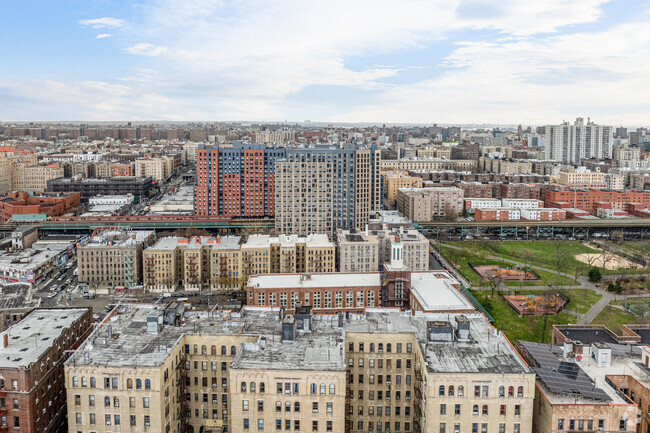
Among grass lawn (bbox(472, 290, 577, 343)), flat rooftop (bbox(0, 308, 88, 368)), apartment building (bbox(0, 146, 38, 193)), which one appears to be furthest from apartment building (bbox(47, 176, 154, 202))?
flat rooftop (bbox(0, 308, 88, 368))

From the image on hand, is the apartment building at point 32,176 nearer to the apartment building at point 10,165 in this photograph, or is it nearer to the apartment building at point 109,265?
the apartment building at point 10,165

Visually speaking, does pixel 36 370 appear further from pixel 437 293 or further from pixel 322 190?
pixel 322 190

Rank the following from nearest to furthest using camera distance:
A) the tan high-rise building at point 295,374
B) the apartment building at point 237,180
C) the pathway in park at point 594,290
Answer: the tan high-rise building at point 295,374 → the pathway in park at point 594,290 → the apartment building at point 237,180

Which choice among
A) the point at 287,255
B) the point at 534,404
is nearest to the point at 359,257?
the point at 287,255

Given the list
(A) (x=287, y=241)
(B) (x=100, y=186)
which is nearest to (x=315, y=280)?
(A) (x=287, y=241)

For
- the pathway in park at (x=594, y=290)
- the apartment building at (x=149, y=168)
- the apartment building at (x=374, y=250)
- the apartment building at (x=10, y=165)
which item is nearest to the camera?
the pathway in park at (x=594, y=290)

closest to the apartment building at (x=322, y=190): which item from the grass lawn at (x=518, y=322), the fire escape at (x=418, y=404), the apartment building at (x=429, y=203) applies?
the apartment building at (x=429, y=203)
